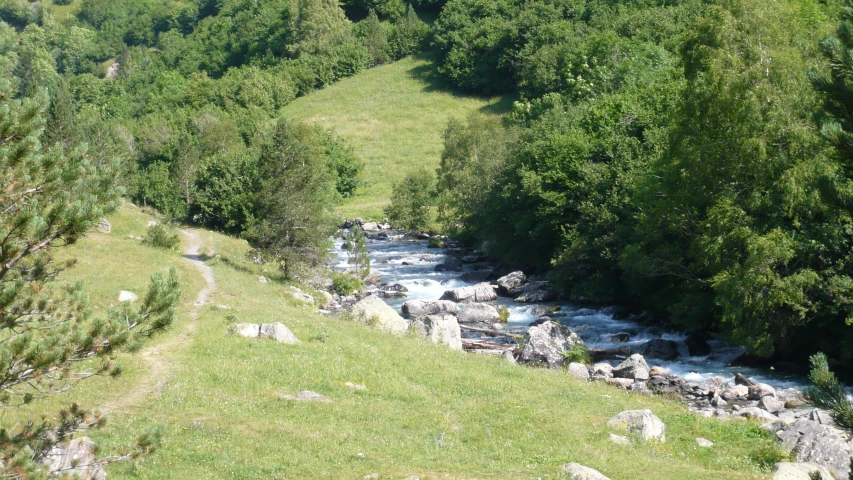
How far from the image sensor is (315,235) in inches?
1599

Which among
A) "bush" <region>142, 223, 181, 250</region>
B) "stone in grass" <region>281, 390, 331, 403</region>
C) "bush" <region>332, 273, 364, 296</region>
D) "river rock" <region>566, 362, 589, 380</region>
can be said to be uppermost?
"stone in grass" <region>281, 390, 331, 403</region>

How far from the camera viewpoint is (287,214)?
132 feet

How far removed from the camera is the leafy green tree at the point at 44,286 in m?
9.12

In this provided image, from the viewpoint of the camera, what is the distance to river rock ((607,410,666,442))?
658 inches

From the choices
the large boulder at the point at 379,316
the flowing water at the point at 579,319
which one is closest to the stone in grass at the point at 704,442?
the flowing water at the point at 579,319

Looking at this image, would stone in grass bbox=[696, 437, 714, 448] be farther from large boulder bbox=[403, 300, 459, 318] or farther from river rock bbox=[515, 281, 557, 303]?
river rock bbox=[515, 281, 557, 303]

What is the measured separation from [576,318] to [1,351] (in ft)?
103

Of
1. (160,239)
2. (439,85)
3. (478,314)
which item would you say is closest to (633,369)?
(478,314)

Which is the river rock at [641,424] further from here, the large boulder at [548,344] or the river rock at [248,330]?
the river rock at [248,330]

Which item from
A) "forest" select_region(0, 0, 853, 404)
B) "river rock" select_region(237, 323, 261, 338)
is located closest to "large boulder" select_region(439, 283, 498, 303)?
"forest" select_region(0, 0, 853, 404)

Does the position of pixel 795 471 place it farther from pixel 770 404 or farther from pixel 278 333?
pixel 278 333

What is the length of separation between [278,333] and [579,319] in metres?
18.3

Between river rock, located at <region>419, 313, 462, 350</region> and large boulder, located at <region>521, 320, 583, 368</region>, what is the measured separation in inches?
108

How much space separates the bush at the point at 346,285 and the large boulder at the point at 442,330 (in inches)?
472
